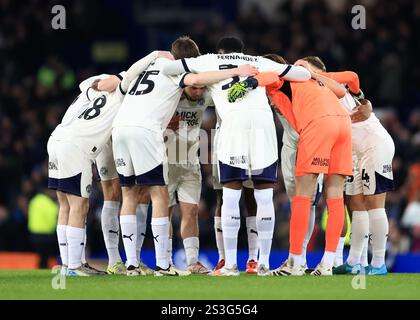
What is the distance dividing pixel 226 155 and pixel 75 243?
1918mm

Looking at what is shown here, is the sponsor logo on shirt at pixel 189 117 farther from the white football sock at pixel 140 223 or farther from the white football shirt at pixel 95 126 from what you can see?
the white football sock at pixel 140 223

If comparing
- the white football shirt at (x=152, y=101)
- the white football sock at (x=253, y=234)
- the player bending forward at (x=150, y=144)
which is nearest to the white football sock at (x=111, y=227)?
the player bending forward at (x=150, y=144)

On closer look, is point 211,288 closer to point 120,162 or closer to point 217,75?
point 120,162

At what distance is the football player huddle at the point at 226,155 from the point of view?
11570mm

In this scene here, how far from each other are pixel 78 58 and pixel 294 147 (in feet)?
44.9

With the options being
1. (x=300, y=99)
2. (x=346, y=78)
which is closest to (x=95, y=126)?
(x=300, y=99)

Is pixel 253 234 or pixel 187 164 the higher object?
pixel 187 164

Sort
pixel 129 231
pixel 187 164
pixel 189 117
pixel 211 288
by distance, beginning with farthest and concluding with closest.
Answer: pixel 187 164 < pixel 189 117 < pixel 129 231 < pixel 211 288

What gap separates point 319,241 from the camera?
58.9ft

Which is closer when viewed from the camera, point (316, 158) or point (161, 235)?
point (316, 158)

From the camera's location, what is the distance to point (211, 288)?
1051cm

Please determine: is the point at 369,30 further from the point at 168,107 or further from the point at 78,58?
the point at 168,107

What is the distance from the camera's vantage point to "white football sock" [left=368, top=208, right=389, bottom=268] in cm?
1241

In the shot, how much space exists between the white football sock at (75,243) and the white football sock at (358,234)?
2.98 metres
